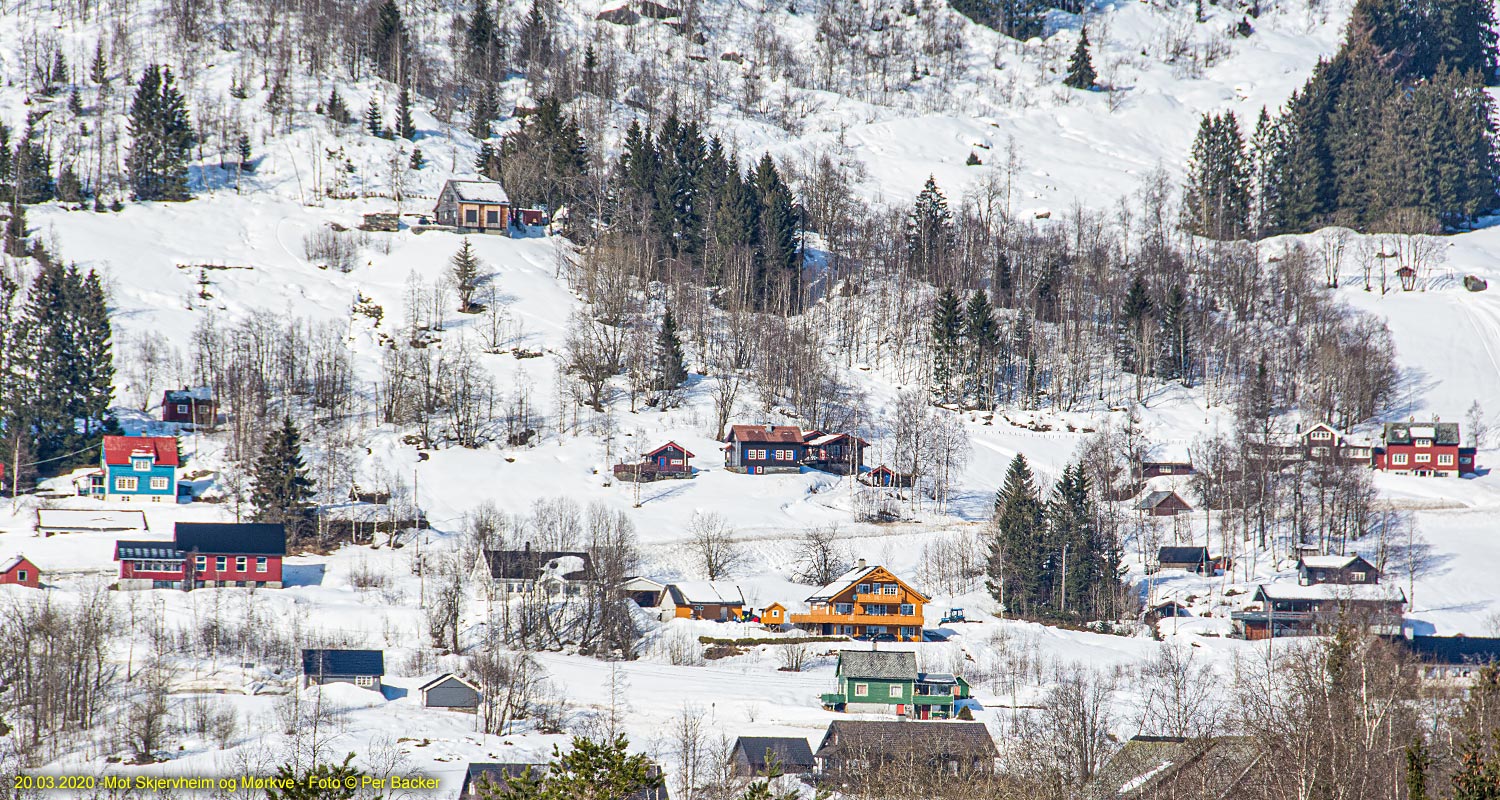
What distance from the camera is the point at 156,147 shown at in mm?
108188

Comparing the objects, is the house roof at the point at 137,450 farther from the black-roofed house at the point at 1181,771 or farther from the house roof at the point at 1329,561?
the house roof at the point at 1329,561

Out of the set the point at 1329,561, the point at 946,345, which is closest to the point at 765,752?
the point at 1329,561

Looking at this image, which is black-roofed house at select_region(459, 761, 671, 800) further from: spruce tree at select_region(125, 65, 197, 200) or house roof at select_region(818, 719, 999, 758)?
spruce tree at select_region(125, 65, 197, 200)

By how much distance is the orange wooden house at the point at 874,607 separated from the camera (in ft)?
208

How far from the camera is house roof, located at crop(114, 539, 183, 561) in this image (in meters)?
62.6

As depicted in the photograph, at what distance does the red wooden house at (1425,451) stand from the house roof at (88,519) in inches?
2768

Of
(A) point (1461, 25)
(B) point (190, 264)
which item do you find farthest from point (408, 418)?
(A) point (1461, 25)

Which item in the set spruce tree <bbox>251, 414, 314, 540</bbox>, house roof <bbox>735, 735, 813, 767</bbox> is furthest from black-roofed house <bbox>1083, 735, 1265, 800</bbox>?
spruce tree <bbox>251, 414, 314, 540</bbox>

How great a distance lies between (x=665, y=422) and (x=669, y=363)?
462cm

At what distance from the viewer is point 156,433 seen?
7912 cm

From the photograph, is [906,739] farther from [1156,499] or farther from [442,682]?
[1156,499]

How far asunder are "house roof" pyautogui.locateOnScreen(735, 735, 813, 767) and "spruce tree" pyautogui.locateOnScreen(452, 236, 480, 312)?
188 ft

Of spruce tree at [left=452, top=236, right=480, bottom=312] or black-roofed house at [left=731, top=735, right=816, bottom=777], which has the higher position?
spruce tree at [left=452, top=236, right=480, bottom=312]

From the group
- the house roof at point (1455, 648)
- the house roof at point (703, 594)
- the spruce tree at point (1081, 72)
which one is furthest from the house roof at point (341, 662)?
the spruce tree at point (1081, 72)
